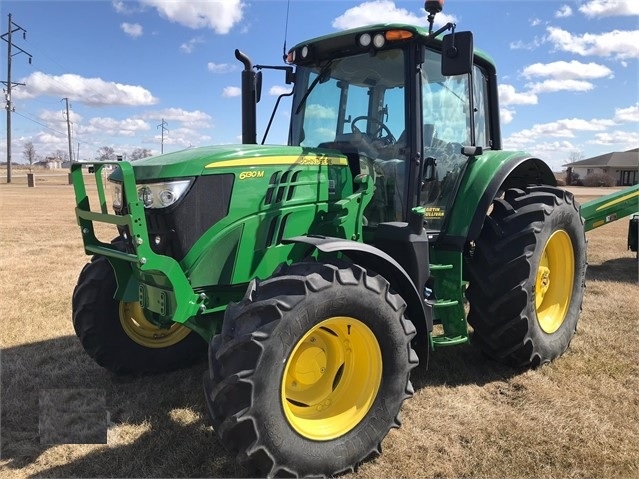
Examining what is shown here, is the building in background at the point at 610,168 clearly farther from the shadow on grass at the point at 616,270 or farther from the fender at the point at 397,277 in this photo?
the fender at the point at 397,277

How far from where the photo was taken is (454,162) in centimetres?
418

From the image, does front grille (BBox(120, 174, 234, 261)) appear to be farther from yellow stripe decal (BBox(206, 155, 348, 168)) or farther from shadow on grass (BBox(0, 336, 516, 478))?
shadow on grass (BBox(0, 336, 516, 478))

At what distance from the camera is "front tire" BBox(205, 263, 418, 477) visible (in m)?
2.54

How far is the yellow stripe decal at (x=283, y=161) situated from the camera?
3139 mm

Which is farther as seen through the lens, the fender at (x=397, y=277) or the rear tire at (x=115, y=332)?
the rear tire at (x=115, y=332)

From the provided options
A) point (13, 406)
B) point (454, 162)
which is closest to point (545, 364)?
point (454, 162)

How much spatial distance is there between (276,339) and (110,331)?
6.46 feet

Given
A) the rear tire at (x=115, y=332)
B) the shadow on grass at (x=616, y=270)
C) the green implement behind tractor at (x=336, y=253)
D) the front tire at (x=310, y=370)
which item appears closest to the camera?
the front tire at (x=310, y=370)

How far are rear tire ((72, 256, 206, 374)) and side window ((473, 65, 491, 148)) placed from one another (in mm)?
3013

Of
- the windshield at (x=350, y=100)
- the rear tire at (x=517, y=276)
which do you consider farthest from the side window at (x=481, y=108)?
the windshield at (x=350, y=100)

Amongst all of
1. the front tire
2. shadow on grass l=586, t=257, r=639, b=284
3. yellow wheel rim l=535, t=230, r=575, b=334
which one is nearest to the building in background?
shadow on grass l=586, t=257, r=639, b=284

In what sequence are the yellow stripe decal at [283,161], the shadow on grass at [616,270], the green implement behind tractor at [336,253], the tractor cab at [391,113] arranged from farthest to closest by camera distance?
the shadow on grass at [616,270] → the tractor cab at [391,113] → the yellow stripe decal at [283,161] → the green implement behind tractor at [336,253]

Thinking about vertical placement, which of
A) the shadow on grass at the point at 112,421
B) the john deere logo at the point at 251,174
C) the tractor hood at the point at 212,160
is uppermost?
the tractor hood at the point at 212,160

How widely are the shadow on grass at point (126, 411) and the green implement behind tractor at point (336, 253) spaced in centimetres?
25
